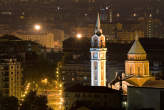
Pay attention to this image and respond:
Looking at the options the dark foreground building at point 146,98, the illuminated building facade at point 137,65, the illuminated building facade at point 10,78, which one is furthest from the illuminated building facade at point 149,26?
the dark foreground building at point 146,98

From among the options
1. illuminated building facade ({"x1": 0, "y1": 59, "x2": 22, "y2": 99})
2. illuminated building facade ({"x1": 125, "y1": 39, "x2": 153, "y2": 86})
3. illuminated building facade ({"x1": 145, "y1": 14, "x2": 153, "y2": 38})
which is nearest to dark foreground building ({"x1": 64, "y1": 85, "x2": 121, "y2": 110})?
illuminated building facade ({"x1": 125, "y1": 39, "x2": 153, "y2": 86})

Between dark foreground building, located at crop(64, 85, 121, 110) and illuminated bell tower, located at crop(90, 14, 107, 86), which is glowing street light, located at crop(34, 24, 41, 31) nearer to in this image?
illuminated bell tower, located at crop(90, 14, 107, 86)

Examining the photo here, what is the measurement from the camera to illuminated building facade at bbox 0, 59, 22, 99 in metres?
34.0

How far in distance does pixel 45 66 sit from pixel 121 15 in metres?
9.01

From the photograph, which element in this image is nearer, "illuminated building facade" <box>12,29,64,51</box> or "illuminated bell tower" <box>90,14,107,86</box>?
"illuminated bell tower" <box>90,14,107,86</box>

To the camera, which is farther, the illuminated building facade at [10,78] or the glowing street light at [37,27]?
the glowing street light at [37,27]

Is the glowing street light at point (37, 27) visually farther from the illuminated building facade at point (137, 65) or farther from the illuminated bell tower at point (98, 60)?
the illuminated building facade at point (137, 65)

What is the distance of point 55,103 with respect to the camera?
30.9 m

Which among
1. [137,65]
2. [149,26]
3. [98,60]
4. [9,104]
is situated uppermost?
[149,26]

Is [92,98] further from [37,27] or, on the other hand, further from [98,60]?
[37,27]

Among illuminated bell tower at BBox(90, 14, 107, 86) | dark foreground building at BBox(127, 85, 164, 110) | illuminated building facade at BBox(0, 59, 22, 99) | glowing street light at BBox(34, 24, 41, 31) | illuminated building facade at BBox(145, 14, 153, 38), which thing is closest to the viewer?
dark foreground building at BBox(127, 85, 164, 110)

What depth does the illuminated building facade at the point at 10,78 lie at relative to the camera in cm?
3400

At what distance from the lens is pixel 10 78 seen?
35.0 meters

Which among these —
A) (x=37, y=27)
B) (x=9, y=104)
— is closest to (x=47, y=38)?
(x=37, y=27)
